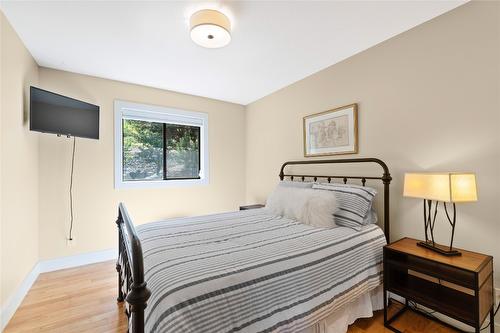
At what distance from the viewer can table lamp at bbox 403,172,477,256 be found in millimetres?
1483

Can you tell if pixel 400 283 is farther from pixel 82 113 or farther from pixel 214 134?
pixel 82 113

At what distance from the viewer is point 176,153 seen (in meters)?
3.74

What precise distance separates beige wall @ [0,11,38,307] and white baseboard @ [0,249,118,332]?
70 millimetres

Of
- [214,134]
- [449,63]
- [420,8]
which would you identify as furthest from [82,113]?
[449,63]

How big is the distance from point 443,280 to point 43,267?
3888mm

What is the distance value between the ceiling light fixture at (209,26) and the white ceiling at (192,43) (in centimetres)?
6

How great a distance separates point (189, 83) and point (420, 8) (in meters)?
2.59

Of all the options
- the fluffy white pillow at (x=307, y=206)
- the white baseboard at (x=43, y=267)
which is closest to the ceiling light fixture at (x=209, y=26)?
the fluffy white pillow at (x=307, y=206)

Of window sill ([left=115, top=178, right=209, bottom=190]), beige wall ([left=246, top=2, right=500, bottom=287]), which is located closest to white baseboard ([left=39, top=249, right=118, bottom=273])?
window sill ([left=115, top=178, right=209, bottom=190])

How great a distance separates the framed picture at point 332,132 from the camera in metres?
2.49

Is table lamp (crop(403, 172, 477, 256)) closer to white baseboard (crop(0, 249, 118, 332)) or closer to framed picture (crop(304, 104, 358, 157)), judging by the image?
framed picture (crop(304, 104, 358, 157))

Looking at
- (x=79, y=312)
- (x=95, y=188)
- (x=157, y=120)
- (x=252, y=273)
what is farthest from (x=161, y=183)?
(x=252, y=273)

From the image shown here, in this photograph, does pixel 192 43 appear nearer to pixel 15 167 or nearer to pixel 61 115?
pixel 61 115

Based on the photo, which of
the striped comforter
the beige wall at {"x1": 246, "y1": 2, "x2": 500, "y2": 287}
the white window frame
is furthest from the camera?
the white window frame
